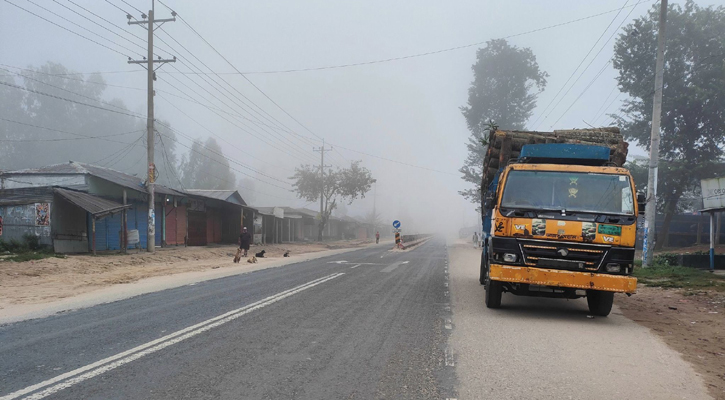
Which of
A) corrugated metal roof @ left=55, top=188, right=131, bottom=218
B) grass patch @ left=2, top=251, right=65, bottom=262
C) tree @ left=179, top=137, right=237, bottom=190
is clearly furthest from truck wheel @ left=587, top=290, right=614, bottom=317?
tree @ left=179, top=137, right=237, bottom=190

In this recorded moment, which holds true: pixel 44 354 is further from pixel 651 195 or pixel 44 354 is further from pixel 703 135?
pixel 703 135

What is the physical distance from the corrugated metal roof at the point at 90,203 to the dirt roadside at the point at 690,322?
18.8m

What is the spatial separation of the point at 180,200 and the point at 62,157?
49.7 m

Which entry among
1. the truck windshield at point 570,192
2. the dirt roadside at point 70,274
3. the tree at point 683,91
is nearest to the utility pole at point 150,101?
the dirt roadside at point 70,274

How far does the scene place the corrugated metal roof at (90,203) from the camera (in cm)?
1855

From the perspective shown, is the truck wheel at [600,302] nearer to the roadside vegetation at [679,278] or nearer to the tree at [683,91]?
the roadside vegetation at [679,278]

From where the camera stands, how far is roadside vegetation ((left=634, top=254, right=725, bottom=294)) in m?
12.7

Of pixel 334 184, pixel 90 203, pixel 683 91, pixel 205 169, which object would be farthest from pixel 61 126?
pixel 683 91

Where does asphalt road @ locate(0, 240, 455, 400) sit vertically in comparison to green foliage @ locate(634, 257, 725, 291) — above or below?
above

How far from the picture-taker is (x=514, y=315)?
821 cm

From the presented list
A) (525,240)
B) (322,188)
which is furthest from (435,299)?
(322,188)

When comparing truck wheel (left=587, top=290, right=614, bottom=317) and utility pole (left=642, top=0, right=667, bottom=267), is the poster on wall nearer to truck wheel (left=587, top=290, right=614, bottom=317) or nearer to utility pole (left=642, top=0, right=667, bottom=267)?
truck wheel (left=587, top=290, right=614, bottom=317)

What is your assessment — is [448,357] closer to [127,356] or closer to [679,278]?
[127,356]

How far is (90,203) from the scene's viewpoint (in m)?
19.4
